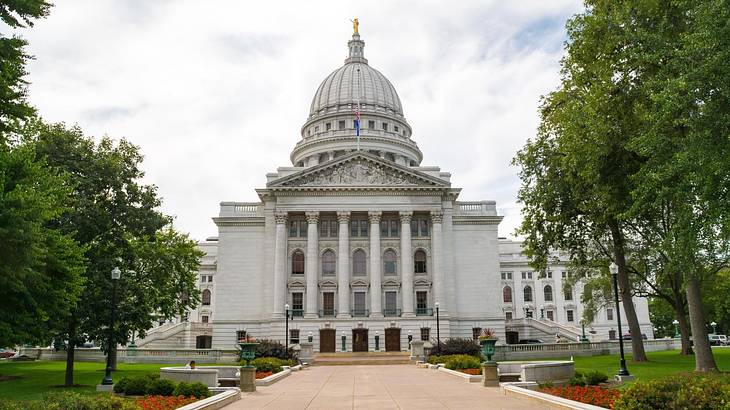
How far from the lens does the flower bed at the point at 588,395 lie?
1642 cm

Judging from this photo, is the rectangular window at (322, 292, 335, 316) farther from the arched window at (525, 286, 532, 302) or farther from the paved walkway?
the arched window at (525, 286, 532, 302)

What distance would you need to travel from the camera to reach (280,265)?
6562cm

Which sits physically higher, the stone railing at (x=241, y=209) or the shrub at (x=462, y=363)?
the stone railing at (x=241, y=209)

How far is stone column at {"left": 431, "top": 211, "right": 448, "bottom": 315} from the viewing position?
64938mm

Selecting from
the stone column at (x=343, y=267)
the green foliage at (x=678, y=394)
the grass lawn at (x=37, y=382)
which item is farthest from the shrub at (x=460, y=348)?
the green foliage at (x=678, y=394)

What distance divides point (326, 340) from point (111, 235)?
31452 mm

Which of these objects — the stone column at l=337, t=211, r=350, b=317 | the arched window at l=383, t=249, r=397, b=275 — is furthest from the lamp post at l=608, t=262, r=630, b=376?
the arched window at l=383, t=249, r=397, b=275

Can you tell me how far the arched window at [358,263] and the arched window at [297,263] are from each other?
18.5 ft

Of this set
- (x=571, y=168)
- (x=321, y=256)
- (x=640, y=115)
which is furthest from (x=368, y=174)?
(x=640, y=115)

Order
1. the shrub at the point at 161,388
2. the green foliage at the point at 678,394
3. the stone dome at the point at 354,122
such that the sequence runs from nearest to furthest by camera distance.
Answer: the green foliage at the point at 678,394 < the shrub at the point at 161,388 < the stone dome at the point at 354,122

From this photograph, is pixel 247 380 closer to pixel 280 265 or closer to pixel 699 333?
pixel 699 333

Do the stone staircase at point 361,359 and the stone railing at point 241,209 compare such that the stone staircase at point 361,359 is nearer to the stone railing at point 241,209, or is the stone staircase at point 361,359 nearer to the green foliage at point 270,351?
the green foliage at point 270,351

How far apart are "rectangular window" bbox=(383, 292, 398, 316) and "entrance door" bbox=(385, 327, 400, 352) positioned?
2.38 metres

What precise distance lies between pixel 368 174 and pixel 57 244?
1883 inches
